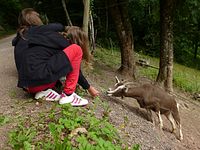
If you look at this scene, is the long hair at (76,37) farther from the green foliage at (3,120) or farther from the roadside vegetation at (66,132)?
the green foliage at (3,120)

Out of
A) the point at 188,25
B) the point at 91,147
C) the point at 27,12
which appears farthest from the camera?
the point at 188,25

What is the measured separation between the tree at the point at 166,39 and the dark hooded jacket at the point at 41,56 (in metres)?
6.57

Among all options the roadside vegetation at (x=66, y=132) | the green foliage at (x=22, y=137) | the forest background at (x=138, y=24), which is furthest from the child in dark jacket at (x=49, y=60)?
the forest background at (x=138, y=24)

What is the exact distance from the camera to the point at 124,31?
13.5 metres

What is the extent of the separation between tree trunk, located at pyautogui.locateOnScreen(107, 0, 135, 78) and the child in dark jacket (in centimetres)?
675

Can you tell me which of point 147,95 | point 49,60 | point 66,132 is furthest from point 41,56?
point 147,95

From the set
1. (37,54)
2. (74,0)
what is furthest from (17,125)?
(74,0)

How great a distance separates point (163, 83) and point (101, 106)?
628 cm

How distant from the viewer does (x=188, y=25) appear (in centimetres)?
3127

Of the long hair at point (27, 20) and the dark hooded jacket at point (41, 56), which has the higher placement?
the long hair at point (27, 20)

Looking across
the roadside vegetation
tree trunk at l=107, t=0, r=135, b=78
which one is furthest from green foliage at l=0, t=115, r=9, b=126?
tree trunk at l=107, t=0, r=135, b=78

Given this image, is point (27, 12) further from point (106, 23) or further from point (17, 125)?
point (106, 23)

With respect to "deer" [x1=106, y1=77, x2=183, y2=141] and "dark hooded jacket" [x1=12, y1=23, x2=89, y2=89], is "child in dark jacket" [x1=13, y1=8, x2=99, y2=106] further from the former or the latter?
"deer" [x1=106, y1=77, x2=183, y2=141]

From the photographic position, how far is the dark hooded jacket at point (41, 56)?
6.36m
